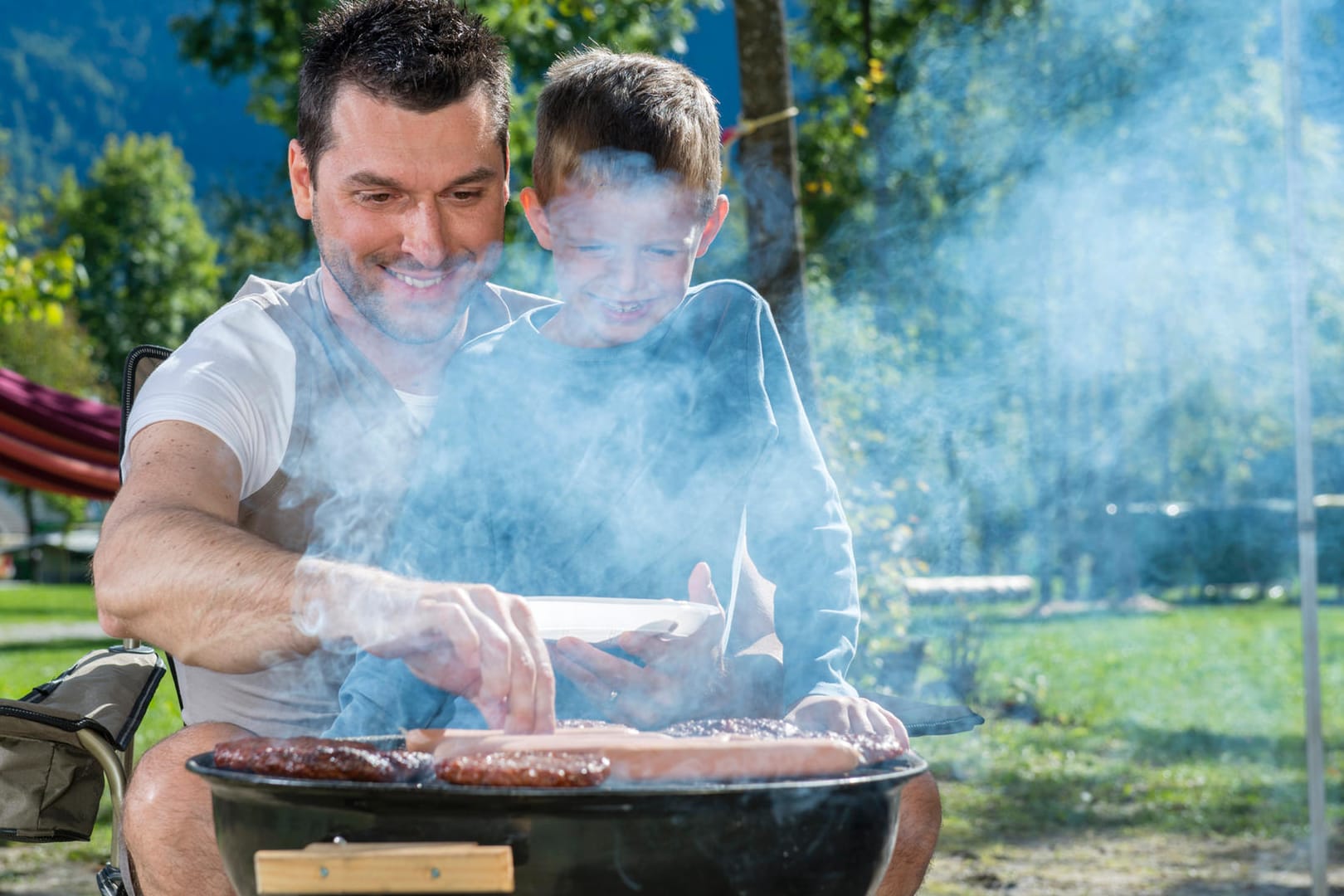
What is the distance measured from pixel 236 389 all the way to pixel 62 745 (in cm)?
78

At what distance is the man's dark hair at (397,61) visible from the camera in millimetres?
2051

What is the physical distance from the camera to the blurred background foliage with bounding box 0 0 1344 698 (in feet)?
19.4

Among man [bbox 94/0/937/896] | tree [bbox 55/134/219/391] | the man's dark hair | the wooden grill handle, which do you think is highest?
tree [bbox 55/134/219/391]

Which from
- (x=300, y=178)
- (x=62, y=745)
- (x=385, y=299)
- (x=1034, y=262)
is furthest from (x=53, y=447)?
(x=1034, y=262)

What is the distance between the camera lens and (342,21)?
7.04 feet

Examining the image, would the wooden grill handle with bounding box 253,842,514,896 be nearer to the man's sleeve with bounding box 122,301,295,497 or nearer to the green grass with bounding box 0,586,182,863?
the man's sleeve with bounding box 122,301,295,497

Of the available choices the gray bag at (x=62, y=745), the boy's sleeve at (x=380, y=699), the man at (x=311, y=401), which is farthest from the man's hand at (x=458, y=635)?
the gray bag at (x=62, y=745)

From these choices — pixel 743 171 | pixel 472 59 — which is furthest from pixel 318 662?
pixel 743 171

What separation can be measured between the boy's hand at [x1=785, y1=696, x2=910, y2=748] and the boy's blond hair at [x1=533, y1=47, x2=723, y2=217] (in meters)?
0.81

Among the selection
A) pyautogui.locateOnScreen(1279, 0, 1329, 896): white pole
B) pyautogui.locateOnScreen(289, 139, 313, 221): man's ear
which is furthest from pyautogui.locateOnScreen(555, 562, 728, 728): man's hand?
pyautogui.locateOnScreen(1279, 0, 1329, 896): white pole

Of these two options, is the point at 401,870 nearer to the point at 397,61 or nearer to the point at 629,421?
the point at 629,421

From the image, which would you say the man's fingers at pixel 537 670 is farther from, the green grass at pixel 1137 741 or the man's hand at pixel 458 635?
the green grass at pixel 1137 741

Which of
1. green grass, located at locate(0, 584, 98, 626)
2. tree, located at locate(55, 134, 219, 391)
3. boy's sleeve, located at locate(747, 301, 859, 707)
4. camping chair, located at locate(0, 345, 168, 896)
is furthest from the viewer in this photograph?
tree, located at locate(55, 134, 219, 391)

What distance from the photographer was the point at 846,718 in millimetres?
1641
